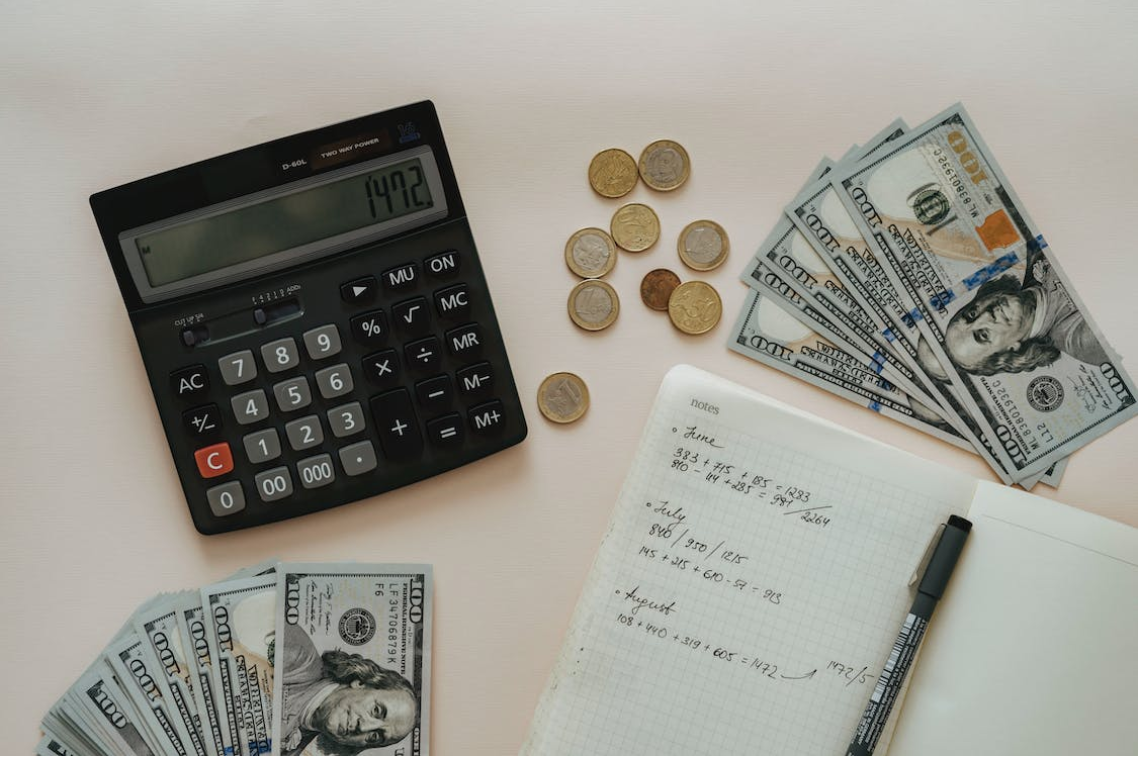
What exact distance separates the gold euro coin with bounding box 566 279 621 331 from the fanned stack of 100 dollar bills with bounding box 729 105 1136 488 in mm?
102

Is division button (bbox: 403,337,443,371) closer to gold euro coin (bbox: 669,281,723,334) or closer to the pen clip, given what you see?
gold euro coin (bbox: 669,281,723,334)

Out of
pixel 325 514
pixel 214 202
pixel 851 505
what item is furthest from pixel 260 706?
pixel 851 505

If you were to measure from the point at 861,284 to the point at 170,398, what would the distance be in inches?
21.7

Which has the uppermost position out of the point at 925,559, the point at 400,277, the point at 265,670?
the point at 400,277

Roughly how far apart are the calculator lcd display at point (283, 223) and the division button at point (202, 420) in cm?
10

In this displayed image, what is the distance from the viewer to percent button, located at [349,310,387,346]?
62 centimetres

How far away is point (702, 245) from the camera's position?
2.17 ft

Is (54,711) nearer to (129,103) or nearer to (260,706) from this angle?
(260,706)

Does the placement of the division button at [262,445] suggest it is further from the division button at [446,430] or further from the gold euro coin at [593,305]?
the gold euro coin at [593,305]

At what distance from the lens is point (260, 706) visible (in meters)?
0.65

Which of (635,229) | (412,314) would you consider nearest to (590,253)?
(635,229)

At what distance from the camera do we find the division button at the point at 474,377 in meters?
0.63

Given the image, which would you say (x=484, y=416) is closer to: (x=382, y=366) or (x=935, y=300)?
(x=382, y=366)

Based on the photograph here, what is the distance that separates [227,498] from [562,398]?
27 centimetres
